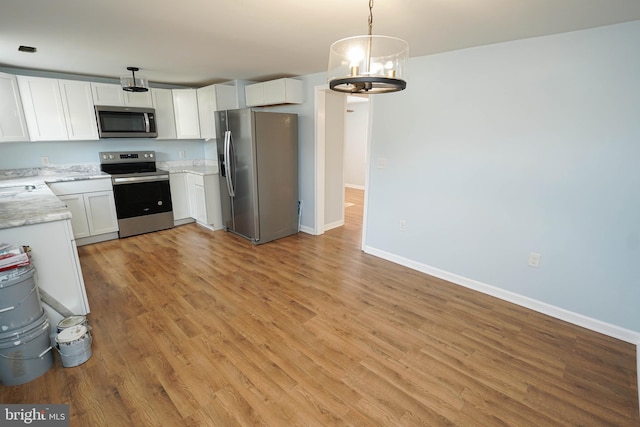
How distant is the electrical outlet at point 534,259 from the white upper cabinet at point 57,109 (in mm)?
5380

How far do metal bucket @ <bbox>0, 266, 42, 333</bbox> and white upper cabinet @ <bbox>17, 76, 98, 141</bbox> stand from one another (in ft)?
9.73

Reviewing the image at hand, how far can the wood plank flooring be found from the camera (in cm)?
167

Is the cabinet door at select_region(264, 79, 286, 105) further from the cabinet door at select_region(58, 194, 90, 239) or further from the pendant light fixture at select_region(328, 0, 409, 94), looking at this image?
the cabinet door at select_region(58, 194, 90, 239)

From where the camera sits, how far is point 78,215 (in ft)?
12.9

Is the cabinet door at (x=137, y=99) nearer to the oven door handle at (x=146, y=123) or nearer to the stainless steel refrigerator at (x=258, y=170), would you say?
the oven door handle at (x=146, y=123)

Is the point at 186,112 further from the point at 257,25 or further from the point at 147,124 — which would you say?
Answer: the point at 257,25

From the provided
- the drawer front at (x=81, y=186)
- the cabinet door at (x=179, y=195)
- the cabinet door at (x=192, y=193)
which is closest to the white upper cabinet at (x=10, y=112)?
the drawer front at (x=81, y=186)

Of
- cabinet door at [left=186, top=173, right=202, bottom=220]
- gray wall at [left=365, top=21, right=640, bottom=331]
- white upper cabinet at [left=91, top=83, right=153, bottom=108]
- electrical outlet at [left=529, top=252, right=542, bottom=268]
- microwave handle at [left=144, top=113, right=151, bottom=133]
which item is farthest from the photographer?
cabinet door at [left=186, top=173, right=202, bottom=220]

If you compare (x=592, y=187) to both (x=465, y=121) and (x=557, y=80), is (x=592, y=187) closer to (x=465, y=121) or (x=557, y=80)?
(x=557, y=80)

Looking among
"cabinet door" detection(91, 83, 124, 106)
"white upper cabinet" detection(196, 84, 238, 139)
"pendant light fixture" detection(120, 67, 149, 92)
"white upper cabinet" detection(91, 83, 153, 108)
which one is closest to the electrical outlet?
"white upper cabinet" detection(196, 84, 238, 139)

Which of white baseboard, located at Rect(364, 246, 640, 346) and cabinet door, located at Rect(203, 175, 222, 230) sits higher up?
cabinet door, located at Rect(203, 175, 222, 230)

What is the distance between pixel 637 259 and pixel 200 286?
11.8ft

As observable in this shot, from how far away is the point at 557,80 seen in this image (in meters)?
2.33

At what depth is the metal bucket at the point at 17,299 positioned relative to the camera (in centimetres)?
171
